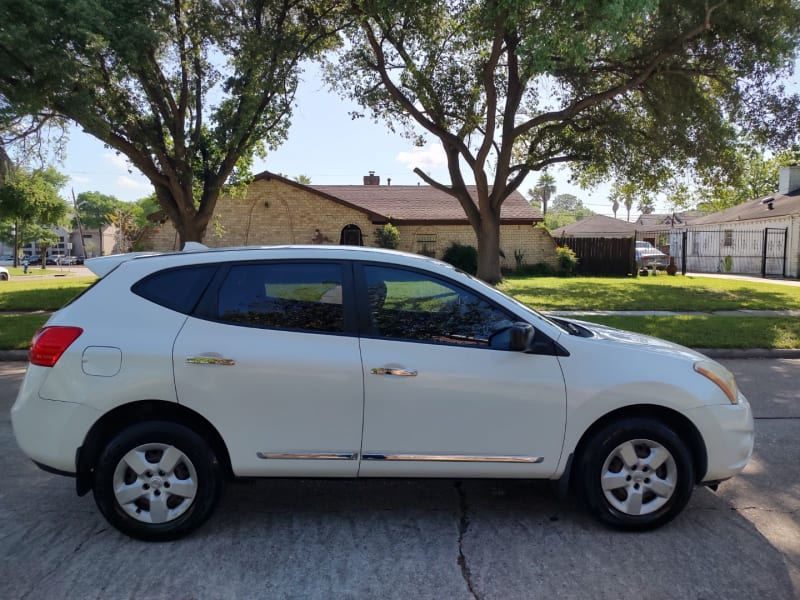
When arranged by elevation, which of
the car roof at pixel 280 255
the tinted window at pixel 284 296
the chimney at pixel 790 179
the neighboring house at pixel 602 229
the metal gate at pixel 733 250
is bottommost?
the tinted window at pixel 284 296

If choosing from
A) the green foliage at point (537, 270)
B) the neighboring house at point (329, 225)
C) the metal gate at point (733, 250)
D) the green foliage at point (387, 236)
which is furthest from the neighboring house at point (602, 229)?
the green foliage at point (387, 236)

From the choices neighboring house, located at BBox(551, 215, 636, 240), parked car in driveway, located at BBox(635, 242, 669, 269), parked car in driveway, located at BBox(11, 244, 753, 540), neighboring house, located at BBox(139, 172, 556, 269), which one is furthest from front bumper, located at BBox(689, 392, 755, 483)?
neighboring house, located at BBox(551, 215, 636, 240)

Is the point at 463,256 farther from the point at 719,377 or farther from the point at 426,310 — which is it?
the point at 426,310

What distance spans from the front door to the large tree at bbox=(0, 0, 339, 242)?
1061 centimetres

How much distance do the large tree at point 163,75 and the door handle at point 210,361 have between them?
32.8 feet

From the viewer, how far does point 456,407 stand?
3334 mm

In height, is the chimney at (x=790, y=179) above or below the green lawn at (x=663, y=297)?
above

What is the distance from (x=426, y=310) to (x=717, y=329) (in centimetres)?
896

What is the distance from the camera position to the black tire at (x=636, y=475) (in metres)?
3.39

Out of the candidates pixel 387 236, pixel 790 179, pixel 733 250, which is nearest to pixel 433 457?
pixel 387 236

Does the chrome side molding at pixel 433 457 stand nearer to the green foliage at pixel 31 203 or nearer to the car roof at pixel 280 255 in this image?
the car roof at pixel 280 255

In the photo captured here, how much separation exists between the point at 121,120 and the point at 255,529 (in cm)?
1401

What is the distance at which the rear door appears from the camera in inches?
130

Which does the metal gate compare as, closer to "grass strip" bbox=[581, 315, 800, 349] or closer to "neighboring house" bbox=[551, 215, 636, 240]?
"neighboring house" bbox=[551, 215, 636, 240]
